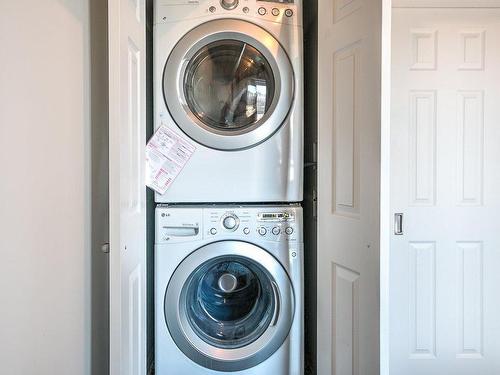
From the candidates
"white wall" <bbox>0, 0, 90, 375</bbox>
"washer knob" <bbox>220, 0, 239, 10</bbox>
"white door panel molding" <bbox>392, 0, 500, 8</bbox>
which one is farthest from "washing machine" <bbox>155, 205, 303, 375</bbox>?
"white door panel molding" <bbox>392, 0, 500, 8</bbox>

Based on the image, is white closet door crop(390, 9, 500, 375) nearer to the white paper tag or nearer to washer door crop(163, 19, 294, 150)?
washer door crop(163, 19, 294, 150)

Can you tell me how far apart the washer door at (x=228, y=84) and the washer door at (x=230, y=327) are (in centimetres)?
46

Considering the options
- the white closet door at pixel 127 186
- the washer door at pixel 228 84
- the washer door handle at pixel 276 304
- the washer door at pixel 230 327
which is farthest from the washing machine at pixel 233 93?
the washer door handle at pixel 276 304

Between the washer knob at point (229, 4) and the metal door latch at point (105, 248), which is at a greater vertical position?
the washer knob at point (229, 4)

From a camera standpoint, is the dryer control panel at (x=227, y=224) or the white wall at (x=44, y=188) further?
the dryer control panel at (x=227, y=224)

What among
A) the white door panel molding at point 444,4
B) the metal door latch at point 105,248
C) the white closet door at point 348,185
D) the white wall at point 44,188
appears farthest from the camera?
the white door panel molding at point 444,4

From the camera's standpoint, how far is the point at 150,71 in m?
1.46

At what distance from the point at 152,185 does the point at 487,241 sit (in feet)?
5.48

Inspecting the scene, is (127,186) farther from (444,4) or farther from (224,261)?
(444,4)

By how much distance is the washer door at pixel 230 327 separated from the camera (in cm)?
134

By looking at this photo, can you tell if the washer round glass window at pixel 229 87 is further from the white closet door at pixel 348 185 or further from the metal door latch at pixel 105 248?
the metal door latch at pixel 105 248

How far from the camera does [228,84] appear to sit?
1.42 m

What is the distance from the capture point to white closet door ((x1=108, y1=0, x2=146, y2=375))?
100cm

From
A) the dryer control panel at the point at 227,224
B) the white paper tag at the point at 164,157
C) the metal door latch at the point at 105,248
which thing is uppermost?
the white paper tag at the point at 164,157
